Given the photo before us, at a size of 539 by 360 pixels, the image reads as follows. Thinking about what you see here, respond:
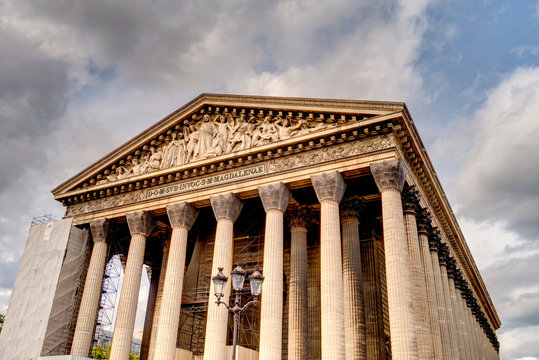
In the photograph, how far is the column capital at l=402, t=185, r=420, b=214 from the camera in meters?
23.1

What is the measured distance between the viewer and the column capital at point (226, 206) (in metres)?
24.2

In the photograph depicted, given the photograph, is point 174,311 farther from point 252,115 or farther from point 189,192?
point 252,115

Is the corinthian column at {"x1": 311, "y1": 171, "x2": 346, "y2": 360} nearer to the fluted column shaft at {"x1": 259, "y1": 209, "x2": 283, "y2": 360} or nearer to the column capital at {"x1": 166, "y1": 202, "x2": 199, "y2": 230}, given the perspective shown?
the fluted column shaft at {"x1": 259, "y1": 209, "x2": 283, "y2": 360}

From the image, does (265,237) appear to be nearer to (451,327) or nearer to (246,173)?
(246,173)

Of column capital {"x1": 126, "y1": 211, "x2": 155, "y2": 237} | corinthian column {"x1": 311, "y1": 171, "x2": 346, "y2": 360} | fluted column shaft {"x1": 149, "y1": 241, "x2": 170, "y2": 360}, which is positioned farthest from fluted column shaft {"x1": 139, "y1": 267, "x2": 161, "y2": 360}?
corinthian column {"x1": 311, "y1": 171, "x2": 346, "y2": 360}

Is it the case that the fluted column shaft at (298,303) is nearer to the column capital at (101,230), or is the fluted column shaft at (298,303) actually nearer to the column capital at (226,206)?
the column capital at (226,206)

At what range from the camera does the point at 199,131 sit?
26859 millimetres

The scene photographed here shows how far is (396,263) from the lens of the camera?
19344 mm

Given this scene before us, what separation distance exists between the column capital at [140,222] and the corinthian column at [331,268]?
405 inches

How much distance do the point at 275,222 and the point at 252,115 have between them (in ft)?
19.7

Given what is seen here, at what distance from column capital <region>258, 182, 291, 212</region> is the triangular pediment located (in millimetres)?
1993

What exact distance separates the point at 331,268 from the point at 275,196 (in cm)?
462

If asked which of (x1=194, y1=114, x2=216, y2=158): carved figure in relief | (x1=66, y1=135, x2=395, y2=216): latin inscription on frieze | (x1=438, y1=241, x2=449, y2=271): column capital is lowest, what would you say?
(x1=438, y1=241, x2=449, y2=271): column capital

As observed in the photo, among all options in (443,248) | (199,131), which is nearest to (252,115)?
(199,131)
